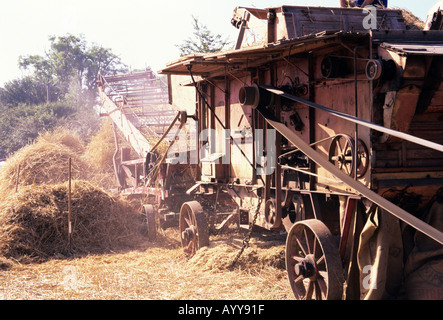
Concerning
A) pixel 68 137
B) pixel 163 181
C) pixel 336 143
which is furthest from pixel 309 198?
pixel 68 137

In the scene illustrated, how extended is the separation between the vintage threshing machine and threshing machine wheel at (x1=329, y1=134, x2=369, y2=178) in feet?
0.06

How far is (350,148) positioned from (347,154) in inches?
4.2

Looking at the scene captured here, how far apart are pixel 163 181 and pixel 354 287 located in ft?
20.2

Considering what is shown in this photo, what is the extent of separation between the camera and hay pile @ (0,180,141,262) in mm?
8406

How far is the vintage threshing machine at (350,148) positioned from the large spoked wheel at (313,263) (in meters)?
0.01

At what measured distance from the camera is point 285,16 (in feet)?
20.5

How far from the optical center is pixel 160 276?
7.12 m

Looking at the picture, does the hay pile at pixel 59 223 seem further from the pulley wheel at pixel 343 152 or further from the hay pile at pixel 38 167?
the pulley wheel at pixel 343 152

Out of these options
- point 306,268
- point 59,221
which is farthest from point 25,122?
point 306,268

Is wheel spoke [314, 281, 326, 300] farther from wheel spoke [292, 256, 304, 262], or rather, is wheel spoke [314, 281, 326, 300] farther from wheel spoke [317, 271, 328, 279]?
wheel spoke [292, 256, 304, 262]

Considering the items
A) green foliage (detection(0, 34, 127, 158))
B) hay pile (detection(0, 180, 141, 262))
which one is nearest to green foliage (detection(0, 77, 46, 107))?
green foliage (detection(0, 34, 127, 158))

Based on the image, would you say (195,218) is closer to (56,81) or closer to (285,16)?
(285,16)

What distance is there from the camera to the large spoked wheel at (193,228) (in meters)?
7.95

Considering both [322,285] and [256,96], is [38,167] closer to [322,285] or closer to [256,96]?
[256,96]
